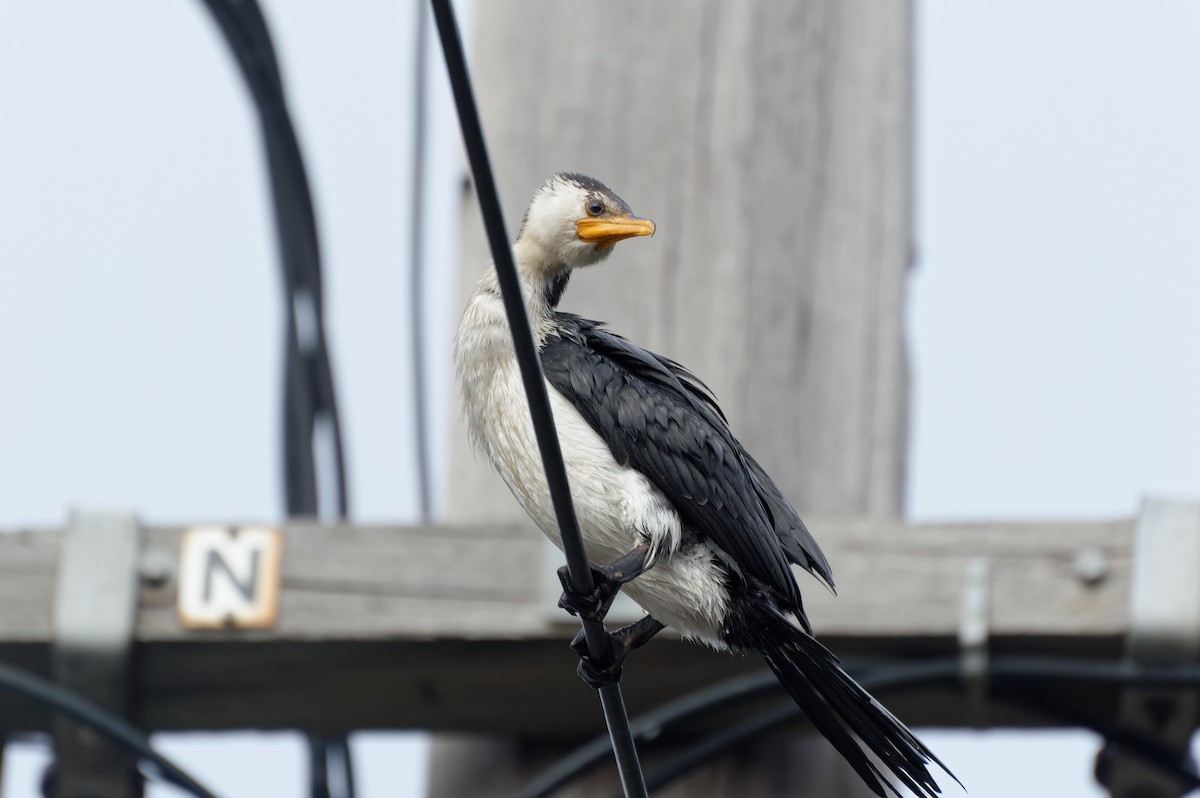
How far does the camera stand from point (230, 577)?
3.22m

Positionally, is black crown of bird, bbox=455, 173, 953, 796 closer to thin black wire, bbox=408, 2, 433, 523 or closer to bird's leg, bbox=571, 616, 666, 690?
bird's leg, bbox=571, 616, 666, 690

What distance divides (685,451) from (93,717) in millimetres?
1238

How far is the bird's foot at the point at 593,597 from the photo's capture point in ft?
7.94

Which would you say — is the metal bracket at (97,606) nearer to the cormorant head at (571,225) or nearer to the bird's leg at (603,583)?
the cormorant head at (571,225)

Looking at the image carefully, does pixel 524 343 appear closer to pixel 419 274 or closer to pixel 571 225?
pixel 571 225

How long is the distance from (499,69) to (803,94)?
649mm

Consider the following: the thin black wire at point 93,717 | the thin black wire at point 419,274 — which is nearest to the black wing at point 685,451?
the thin black wire at point 93,717

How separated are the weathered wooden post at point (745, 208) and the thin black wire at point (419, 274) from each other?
852 millimetres

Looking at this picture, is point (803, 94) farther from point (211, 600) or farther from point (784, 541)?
point (211, 600)

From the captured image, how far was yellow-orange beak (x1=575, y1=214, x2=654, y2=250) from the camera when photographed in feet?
9.83

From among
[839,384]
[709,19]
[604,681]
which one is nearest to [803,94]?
[709,19]

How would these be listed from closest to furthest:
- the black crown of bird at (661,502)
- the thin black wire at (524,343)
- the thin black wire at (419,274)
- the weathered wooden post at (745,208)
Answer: the thin black wire at (524,343), the black crown of bird at (661,502), the weathered wooden post at (745,208), the thin black wire at (419,274)

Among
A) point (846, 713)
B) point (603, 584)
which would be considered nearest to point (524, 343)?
point (603, 584)

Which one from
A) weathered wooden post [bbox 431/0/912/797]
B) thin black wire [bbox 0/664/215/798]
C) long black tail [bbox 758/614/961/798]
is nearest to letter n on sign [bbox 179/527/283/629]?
thin black wire [bbox 0/664/215/798]
